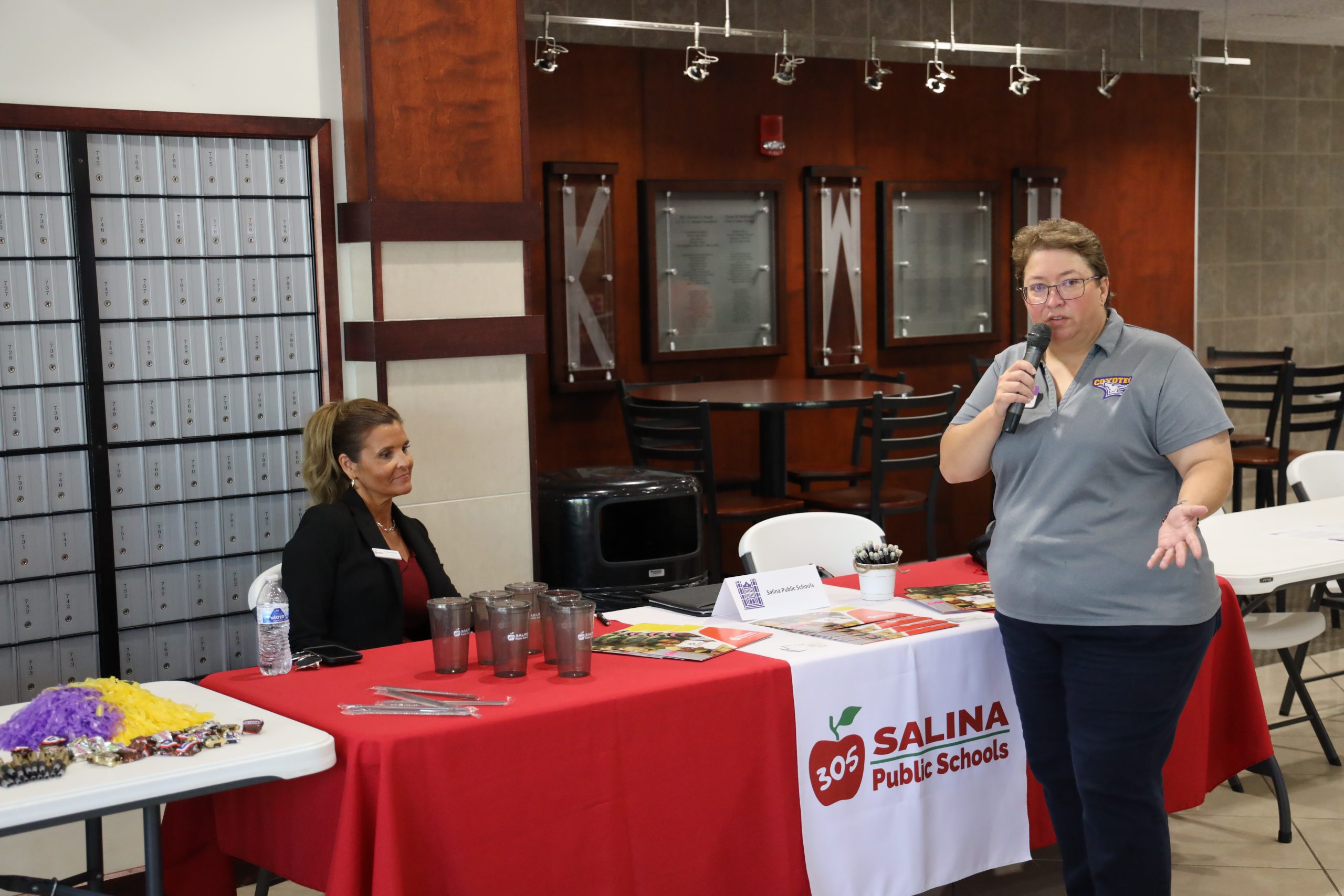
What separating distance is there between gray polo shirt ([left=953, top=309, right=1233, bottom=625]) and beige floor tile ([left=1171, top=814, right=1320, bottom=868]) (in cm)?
131

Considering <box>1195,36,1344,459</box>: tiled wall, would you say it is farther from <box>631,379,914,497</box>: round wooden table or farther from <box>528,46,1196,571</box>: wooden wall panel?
<box>631,379,914,497</box>: round wooden table

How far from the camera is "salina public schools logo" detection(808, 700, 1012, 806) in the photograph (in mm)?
2734

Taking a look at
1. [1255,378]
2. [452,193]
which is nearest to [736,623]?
[452,193]

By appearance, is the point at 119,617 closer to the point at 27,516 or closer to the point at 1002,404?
the point at 27,516

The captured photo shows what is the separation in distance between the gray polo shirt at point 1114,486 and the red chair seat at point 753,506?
3.23 meters

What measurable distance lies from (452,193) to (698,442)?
1964mm

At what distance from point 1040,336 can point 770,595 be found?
94 cm

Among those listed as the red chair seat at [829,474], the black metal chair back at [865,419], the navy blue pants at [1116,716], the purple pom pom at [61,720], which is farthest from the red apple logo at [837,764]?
the red chair seat at [829,474]

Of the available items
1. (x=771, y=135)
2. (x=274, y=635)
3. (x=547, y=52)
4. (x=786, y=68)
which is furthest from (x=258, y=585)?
(x=771, y=135)

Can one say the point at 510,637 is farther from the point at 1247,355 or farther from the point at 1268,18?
the point at 1268,18

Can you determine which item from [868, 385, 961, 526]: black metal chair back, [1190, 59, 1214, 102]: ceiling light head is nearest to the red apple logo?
[868, 385, 961, 526]: black metal chair back

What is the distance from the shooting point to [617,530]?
4727 millimetres

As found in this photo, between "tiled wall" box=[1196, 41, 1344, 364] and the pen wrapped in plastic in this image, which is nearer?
the pen wrapped in plastic

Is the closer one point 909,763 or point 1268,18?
point 909,763
